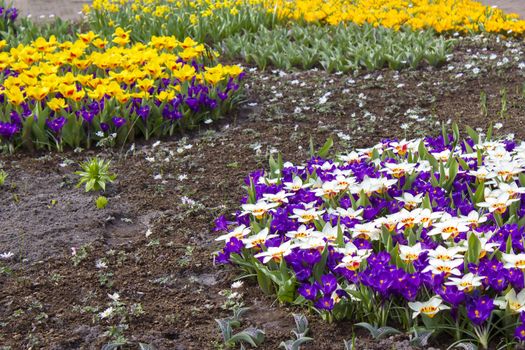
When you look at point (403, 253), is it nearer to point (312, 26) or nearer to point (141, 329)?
point (141, 329)

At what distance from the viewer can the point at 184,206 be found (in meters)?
4.17

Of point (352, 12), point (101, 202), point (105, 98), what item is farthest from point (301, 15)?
point (101, 202)

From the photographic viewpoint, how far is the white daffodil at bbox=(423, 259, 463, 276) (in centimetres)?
280

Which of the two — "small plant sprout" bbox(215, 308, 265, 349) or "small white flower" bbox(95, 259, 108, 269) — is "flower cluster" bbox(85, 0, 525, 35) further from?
"small plant sprout" bbox(215, 308, 265, 349)

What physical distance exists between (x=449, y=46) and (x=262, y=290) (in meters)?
4.30

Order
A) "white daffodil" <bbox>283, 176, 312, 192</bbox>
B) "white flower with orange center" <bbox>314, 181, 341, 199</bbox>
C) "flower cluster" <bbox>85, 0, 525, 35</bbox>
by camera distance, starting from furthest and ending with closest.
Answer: "flower cluster" <bbox>85, 0, 525, 35</bbox>, "white daffodil" <bbox>283, 176, 312, 192</bbox>, "white flower with orange center" <bbox>314, 181, 341, 199</bbox>

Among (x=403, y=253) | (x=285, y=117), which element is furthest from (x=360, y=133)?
(x=403, y=253)

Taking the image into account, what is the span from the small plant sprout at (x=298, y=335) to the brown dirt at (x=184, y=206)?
4cm

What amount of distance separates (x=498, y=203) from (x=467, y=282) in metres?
0.67

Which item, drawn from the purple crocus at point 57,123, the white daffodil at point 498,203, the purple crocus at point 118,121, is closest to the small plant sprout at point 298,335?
the white daffodil at point 498,203

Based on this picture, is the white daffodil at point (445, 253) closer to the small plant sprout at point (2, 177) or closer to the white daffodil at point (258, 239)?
the white daffodil at point (258, 239)

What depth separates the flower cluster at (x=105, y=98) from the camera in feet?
16.5

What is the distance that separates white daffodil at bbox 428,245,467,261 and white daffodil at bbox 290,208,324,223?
0.61 metres

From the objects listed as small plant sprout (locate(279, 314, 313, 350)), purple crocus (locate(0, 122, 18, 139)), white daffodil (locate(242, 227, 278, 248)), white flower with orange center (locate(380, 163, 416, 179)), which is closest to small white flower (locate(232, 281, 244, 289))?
white daffodil (locate(242, 227, 278, 248))
